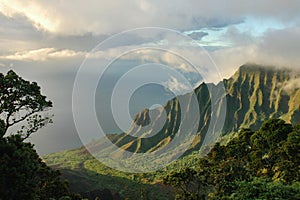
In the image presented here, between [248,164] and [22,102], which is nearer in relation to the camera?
[22,102]

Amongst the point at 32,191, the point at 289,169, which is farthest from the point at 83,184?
the point at 32,191

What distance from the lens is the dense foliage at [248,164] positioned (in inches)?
966

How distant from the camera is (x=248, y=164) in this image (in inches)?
1172

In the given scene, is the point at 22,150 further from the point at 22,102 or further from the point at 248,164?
the point at 248,164

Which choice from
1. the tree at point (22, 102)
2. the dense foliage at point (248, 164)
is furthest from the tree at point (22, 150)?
the dense foliage at point (248, 164)

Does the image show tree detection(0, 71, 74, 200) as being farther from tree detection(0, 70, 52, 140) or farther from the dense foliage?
the dense foliage

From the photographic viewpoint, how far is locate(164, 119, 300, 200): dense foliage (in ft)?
80.5

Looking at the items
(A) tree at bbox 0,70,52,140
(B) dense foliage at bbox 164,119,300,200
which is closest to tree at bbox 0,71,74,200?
(A) tree at bbox 0,70,52,140

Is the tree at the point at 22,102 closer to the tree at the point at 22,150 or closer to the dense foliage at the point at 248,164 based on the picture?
the tree at the point at 22,150

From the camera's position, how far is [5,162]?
14.6 m

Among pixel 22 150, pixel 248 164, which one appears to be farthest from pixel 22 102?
pixel 248 164

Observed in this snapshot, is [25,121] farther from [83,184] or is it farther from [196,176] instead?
[83,184]

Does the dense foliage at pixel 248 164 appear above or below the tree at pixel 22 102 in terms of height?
below

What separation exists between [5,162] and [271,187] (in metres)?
12.1
